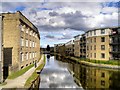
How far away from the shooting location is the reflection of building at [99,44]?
61.8 metres

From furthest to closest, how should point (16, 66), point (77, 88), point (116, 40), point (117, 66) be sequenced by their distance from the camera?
point (116, 40)
point (117, 66)
point (16, 66)
point (77, 88)

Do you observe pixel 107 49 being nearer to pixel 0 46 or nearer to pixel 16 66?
pixel 16 66

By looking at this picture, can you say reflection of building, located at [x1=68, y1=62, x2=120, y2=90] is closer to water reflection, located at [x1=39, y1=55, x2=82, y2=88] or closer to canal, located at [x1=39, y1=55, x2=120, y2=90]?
canal, located at [x1=39, y1=55, x2=120, y2=90]

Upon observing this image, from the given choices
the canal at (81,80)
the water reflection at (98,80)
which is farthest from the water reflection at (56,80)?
the water reflection at (98,80)

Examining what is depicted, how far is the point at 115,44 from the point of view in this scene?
2338 inches

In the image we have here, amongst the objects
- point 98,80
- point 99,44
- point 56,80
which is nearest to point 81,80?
point 98,80

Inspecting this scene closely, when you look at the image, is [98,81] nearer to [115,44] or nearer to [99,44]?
[115,44]

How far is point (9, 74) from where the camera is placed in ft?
101

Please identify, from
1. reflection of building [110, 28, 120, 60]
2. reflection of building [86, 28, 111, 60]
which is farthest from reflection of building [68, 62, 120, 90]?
reflection of building [86, 28, 111, 60]

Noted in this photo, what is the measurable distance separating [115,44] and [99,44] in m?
6.17

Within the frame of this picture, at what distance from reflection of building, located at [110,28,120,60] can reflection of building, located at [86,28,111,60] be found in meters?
1.31

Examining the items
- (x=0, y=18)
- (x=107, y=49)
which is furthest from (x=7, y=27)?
A: (x=107, y=49)

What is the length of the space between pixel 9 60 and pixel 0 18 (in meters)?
13.6

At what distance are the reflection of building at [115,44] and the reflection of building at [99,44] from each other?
131cm
